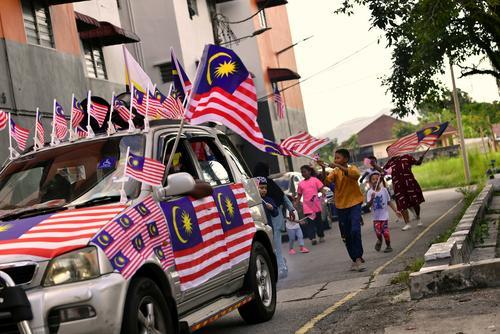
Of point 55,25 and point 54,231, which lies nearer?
point 54,231

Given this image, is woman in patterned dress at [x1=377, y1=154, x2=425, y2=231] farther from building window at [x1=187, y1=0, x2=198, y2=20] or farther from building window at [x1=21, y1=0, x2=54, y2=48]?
building window at [x1=187, y1=0, x2=198, y2=20]

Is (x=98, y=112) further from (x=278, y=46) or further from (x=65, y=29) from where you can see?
(x=278, y=46)

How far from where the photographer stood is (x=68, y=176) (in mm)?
7230

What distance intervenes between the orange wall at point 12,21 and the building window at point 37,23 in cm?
35

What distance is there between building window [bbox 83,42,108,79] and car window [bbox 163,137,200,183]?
16.5 metres

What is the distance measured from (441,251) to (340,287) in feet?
7.14

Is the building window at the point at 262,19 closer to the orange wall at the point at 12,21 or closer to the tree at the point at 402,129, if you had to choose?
the orange wall at the point at 12,21

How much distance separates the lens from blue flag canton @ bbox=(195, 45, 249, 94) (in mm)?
8180

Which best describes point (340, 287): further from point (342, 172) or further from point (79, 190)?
point (79, 190)

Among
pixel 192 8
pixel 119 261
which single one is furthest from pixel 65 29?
pixel 119 261

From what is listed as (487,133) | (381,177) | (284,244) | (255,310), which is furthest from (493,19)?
(487,133)

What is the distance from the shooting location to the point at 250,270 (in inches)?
341

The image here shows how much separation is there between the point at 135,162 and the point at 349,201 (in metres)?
7.04

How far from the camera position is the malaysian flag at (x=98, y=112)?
8421 millimetres
